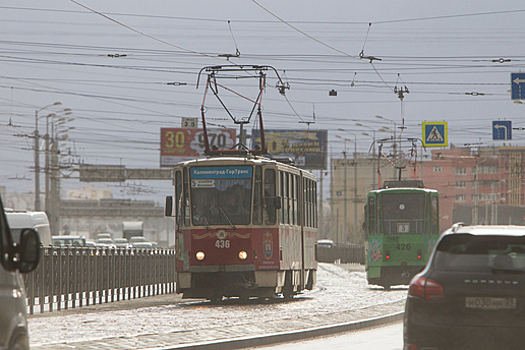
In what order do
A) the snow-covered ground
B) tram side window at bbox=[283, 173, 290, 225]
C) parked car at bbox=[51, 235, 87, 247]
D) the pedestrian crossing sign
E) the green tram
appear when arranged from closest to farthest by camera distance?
1. the snow-covered ground
2. tram side window at bbox=[283, 173, 290, 225]
3. the green tram
4. the pedestrian crossing sign
5. parked car at bbox=[51, 235, 87, 247]

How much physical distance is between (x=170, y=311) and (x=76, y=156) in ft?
197

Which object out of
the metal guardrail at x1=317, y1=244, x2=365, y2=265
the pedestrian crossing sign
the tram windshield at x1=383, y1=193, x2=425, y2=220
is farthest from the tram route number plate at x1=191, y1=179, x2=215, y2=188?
the metal guardrail at x1=317, y1=244, x2=365, y2=265

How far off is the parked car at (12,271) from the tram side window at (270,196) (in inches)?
573

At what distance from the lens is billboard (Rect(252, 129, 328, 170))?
3157 inches

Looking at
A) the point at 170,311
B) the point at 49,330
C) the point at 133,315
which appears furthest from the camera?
the point at 170,311

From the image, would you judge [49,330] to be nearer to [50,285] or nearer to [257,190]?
[50,285]

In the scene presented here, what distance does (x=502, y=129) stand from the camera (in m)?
39.0

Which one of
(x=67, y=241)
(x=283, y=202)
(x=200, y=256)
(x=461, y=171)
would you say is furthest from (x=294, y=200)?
(x=461, y=171)

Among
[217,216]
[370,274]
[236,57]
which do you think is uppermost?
[236,57]

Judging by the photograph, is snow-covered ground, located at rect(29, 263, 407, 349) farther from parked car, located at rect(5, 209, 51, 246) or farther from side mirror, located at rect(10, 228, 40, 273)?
parked car, located at rect(5, 209, 51, 246)

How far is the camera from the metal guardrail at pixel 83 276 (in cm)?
1823

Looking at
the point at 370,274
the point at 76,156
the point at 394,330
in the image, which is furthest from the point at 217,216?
the point at 76,156

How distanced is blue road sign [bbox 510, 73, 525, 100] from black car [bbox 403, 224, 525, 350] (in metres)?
22.7

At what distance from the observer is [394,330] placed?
1466 cm
